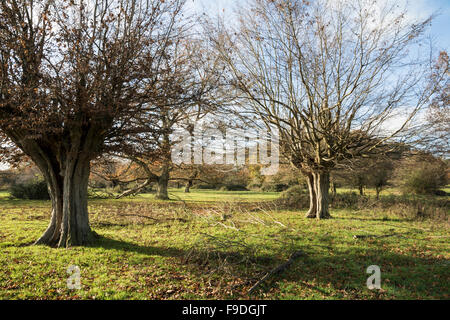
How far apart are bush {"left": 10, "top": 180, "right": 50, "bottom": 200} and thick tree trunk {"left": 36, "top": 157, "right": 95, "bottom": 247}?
1558 cm

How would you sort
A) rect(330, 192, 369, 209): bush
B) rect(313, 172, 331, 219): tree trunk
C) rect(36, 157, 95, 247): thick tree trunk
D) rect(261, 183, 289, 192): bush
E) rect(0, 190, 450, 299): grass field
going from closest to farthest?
rect(0, 190, 450, 299): grass field < rect(36, 157, 95, 247): thick tree trunk < rect(313, 172, 331, 219): tree trunk < rect(330, 192, 369, 209): bush < rect(261, 183, 289, 192): bush

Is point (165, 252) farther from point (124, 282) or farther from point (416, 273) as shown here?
point (416, 273)

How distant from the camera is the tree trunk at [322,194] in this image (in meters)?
13.5

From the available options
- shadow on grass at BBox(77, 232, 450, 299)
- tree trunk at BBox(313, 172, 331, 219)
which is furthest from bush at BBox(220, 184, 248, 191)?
shadow on grass at BBox(77, 232, 450, 299)

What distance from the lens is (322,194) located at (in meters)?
13.7

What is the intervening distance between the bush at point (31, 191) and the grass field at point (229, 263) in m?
12.0

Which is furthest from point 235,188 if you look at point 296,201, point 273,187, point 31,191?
point 31,191

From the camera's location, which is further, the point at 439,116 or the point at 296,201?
the point at 296,201

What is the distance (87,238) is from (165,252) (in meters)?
2.64

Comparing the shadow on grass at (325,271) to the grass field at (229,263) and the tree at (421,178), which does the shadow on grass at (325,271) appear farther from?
the tree at (421,178)

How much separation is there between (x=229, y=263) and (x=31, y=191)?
21.5 meters

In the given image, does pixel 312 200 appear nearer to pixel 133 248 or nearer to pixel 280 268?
pixel 280 268

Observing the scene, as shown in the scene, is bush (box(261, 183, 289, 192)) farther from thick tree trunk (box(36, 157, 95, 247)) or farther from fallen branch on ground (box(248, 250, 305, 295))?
thick tree trunk (box(36, 157, 95, 247))

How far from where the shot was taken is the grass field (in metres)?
4.95
